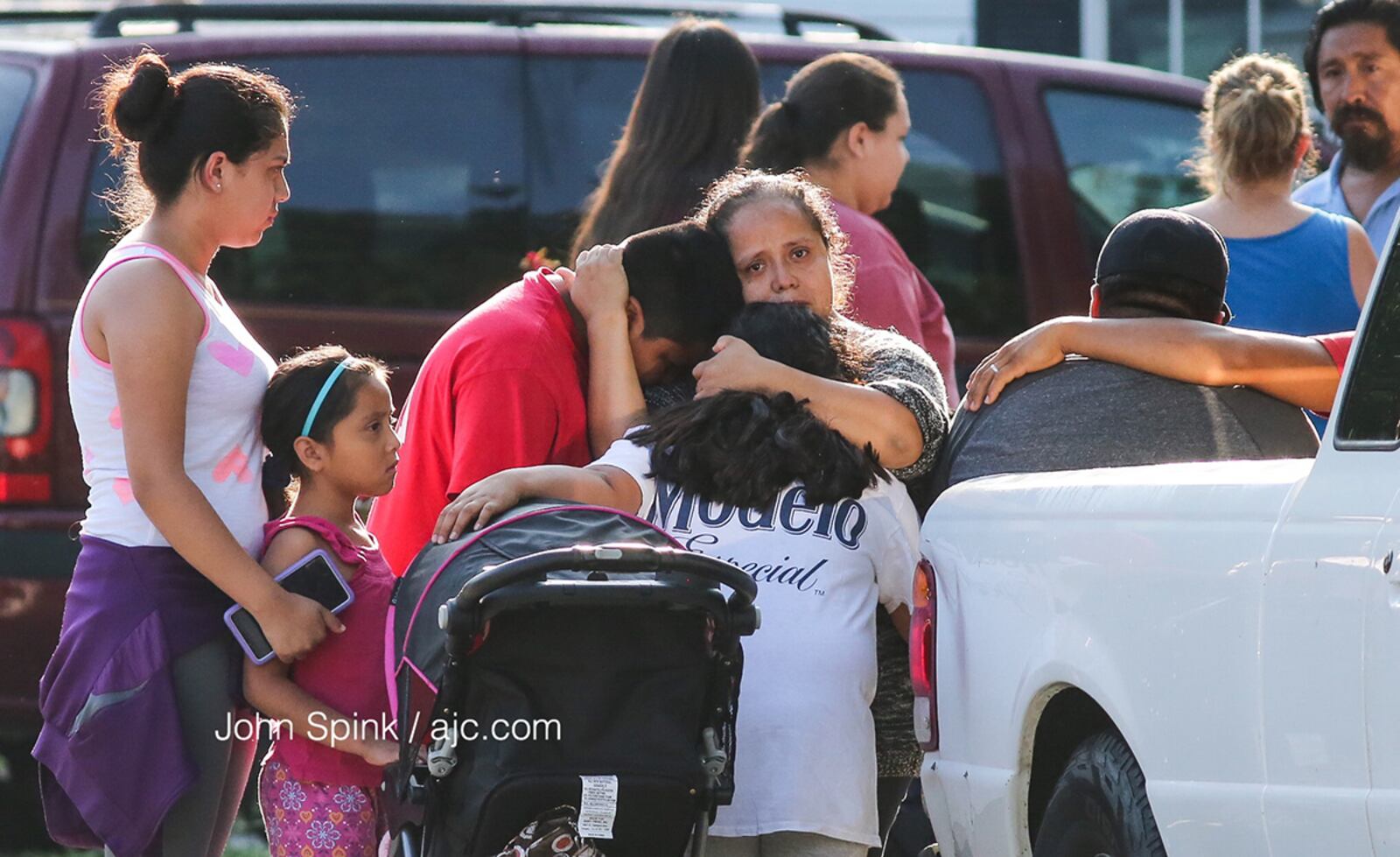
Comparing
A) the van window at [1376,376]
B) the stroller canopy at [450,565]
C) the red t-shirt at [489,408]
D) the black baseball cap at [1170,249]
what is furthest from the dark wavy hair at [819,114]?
the van window at [1376,376]

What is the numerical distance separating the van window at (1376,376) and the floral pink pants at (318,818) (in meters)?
2.14

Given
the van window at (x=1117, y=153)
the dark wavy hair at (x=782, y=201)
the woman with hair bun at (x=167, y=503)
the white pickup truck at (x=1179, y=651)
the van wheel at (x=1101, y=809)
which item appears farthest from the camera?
the van window at (x=1117, y=153)

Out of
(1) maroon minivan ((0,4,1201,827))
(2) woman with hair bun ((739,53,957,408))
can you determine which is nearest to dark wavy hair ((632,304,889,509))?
(2) woman with hair bun ((739,53,957,408))

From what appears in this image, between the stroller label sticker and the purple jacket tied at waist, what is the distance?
3.10 ft

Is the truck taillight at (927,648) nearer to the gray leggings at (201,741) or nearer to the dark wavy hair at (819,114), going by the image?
the gray leggings at (201,741)

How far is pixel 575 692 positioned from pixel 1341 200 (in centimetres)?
382

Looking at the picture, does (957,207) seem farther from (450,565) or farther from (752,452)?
(450,565)

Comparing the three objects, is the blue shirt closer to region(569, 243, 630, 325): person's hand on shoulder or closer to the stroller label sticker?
region(569, 243, 630, 325): person's hand on shoulder

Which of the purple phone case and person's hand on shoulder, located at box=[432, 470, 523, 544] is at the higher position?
person's hand on shoulder, located at box=[432, 470, 523, 544]

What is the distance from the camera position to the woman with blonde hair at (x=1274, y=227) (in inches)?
199

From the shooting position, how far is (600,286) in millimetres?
4051

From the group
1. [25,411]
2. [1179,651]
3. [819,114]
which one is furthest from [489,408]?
[25,411]

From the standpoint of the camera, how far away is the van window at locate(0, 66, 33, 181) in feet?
19.2

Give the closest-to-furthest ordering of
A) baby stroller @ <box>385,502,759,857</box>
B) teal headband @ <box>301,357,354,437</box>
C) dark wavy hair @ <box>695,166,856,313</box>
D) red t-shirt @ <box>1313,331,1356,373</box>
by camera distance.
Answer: baby stroller @ <box>385,502,759,857</box>, teal headband @ <box>301,357,354,437</box>, red t-shirt @ <box>1313,331,1356,373</box>, dark wavy hair @ <box>695,166,856,313</box>
